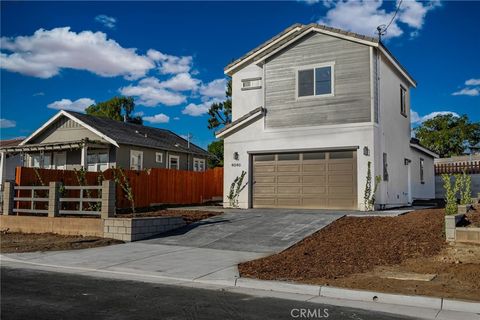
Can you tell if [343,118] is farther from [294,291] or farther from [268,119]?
[294,291]

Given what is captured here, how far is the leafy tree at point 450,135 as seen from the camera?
45656 mm

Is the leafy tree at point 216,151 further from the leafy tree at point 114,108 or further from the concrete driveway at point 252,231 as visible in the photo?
the concrete driveway at point 252,231

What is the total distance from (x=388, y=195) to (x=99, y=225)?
11199 mm

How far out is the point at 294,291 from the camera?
775cm

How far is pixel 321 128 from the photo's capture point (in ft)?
59.2

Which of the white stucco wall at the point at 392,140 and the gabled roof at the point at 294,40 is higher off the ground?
the gabled roof at the point at 294,40

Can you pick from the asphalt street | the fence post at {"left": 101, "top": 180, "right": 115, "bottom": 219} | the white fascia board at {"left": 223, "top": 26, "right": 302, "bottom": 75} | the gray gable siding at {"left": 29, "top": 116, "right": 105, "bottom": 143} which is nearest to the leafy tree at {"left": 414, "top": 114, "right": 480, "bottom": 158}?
the white fascia board at {"left": 223, "top": 26, "right": 302, "bottom": 75}

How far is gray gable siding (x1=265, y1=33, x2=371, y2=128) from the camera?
17578mm

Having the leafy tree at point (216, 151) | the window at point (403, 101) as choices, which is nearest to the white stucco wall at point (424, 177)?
the window at point (403, 101)

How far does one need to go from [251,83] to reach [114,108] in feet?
102

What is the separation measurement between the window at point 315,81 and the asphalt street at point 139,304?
40.1ft

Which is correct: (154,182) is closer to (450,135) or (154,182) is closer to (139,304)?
(139,304)

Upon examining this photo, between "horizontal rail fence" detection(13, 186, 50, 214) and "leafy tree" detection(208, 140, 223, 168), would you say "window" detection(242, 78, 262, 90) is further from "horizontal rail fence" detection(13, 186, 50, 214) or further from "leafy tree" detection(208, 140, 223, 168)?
"leafy tree" detection(208, 140, 223, 168)

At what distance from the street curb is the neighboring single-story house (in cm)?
1794
